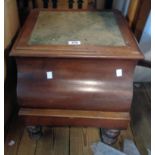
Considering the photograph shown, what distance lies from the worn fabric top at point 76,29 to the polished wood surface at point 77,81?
0.04 meters

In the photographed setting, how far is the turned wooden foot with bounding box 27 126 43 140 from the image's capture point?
97cm

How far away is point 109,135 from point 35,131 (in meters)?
0.35

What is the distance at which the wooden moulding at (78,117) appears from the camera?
87 centimetres

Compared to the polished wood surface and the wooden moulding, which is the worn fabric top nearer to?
the polished wood surface

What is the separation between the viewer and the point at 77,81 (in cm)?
83

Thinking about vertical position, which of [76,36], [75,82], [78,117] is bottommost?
[78,117]

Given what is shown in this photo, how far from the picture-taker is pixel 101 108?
86 centimetres

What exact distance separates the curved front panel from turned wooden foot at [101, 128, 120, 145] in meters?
0.17

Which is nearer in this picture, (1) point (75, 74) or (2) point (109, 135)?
(1) point (75, 74)

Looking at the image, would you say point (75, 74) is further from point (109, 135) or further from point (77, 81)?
point (109, 135)

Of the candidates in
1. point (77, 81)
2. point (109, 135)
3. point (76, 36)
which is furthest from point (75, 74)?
point (109, 135)

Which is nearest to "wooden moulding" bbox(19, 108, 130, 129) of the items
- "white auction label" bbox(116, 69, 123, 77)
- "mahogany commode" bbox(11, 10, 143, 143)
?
"mahogany commode" bbox(11, 10, 143, 143)

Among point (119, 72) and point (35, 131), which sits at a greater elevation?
point (119, 72)

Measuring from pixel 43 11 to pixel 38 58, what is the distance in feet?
1.25
